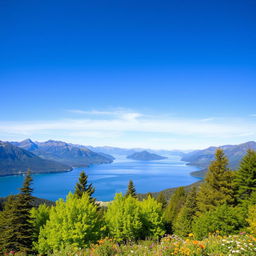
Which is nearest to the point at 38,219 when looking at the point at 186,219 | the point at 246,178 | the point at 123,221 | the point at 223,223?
the point at 123,221

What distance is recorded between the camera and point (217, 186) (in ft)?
77.7

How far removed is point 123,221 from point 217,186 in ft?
38.9

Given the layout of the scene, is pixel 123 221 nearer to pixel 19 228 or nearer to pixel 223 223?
pixel 19 228

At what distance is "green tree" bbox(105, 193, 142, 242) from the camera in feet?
83.9

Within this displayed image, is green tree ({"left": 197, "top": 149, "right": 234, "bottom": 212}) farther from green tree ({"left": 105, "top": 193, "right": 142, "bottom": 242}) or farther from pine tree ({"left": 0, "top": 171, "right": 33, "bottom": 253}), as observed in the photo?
pine tree ({"left": 0, "top": 171, "right": 33, "bottom": 253})

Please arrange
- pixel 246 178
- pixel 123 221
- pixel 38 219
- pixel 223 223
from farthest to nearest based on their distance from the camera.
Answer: pixel 38 219 < pixel 123 221 < pixel 246 178 < pixel 223 223

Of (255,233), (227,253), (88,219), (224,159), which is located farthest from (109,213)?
(227,253)

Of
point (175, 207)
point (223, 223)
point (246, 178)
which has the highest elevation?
point (246, 178)

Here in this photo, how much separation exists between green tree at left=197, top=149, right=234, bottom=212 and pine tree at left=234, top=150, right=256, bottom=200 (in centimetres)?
89

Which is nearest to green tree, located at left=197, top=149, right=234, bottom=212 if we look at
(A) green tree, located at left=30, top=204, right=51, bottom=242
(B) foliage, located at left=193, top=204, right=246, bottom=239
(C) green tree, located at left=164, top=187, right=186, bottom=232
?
(B) foliage, located at left=193, top=204, right=246, bottom=239

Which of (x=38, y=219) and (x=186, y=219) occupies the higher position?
(x=38, y=219)

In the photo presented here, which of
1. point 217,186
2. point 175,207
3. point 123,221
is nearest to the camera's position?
point 217,186

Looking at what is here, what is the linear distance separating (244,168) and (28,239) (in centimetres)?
2599

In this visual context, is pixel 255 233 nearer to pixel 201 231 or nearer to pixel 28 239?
pixel 201 231
